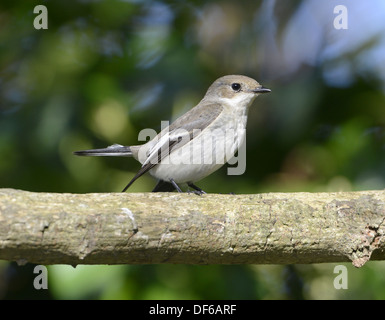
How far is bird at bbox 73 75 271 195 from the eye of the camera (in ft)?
11.4

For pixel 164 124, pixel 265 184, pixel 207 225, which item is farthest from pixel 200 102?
A: pixel 207 225

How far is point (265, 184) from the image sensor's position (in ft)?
11.9

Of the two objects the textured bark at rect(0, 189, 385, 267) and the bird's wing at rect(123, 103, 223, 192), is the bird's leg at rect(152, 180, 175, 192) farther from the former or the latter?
the textured bark at rect(0, 189, 385, 267)

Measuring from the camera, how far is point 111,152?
365 centimetres

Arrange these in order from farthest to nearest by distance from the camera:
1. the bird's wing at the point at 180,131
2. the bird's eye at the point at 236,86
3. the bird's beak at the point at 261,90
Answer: the bird's eye at the point at 236,86 → the bird's beak at the point at 261,90 → the bird's wing at the point at 180,131

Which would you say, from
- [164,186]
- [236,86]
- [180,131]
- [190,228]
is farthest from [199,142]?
[190,228]

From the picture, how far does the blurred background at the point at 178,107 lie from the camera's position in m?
3.54

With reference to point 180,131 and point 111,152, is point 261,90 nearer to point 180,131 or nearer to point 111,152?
point 180,131

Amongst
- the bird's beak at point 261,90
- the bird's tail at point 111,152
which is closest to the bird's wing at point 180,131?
the bird's tail at point 111,152

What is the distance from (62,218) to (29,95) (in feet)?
5.66

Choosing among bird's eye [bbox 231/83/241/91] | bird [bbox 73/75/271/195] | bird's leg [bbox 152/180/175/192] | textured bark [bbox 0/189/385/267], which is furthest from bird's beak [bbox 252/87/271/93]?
textured bark [bbox 0/189/385/267]

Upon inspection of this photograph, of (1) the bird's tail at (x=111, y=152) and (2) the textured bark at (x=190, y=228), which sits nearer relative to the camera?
(2) the textured bark at (x=190, y=228)

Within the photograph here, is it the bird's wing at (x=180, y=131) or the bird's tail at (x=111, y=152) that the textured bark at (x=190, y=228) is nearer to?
the bird's wing at (x=180, y=131)

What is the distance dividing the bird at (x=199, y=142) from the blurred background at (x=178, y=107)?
16cm
